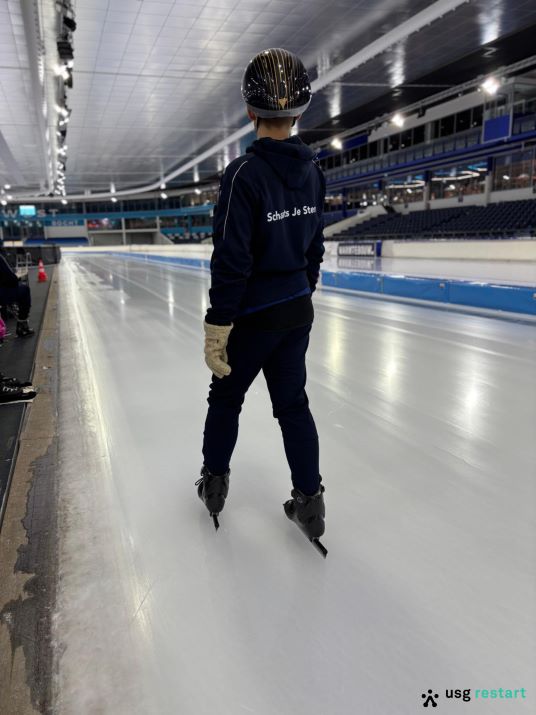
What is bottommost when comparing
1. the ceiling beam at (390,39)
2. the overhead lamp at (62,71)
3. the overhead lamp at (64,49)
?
the overhead lamp at (64,49)

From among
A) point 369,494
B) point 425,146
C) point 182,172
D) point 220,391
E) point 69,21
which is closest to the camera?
point 220,391

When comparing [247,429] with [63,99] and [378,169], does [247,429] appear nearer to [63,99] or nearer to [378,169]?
[63,99]

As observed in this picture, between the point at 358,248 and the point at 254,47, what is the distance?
23.0 feet

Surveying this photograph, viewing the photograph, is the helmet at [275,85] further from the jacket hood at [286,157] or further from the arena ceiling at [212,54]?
the arena ceiling at [212,54]

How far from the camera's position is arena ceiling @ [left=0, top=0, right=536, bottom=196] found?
1059 cm

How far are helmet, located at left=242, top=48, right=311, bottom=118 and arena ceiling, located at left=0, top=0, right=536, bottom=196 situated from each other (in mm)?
10924

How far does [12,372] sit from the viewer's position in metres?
3.82

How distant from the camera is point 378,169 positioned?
3122 centimetres

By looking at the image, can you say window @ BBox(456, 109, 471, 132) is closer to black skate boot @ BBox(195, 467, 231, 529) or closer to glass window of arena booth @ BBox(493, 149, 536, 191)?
glass window of arena booth @ BBox(493, 149, 536, 191)

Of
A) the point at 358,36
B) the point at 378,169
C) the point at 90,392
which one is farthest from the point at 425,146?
the point at 90,392

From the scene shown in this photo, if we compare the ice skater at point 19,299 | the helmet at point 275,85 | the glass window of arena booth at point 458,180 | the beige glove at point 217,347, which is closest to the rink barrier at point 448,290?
the helmet at point 275,85

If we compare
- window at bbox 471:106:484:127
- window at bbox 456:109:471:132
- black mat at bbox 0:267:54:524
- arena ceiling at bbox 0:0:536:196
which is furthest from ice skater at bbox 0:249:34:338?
window at bbox 456:109:471:132

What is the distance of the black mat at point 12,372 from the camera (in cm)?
222

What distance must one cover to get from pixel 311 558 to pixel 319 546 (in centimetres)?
5
